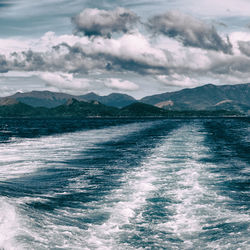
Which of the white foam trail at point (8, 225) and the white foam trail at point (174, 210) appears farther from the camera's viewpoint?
the white foam trail at point (174, 210)

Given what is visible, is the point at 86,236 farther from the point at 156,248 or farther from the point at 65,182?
the point at 65,182

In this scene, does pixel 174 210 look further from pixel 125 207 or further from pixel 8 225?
pixel 8 225

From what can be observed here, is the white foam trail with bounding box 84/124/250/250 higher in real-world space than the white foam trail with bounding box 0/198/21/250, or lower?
lower

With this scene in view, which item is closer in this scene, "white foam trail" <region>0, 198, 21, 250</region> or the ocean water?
"white foam trail" <region>0, 198, 21, 250</region>

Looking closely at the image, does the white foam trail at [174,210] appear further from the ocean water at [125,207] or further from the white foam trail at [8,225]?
the white foam trail at [8,225]

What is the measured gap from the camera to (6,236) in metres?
14.4

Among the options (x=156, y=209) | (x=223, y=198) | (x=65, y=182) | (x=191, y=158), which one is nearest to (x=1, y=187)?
(x=65, y=182)

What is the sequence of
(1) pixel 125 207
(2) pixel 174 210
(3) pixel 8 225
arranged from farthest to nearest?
(1) pixel 125 207 → (2) pixel 174 210 → (3) pixel 8 225

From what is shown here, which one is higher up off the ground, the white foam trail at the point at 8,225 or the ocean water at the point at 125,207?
the white foam trail at the point at 8,225

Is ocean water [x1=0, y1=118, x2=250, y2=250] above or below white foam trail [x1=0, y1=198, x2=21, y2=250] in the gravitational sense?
below

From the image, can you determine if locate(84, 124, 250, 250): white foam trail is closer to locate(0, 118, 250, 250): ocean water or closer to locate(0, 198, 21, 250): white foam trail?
locate(0, 118, 250, 250): ocean water

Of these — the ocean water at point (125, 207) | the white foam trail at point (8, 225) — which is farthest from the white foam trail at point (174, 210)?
the white foam trail at point (8, 225)

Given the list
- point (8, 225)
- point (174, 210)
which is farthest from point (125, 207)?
point (8, 225)

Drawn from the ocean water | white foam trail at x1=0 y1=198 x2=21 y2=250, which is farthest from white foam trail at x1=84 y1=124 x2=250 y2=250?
white foam trail at x1=0 y1=198 x2=21 y2=250
